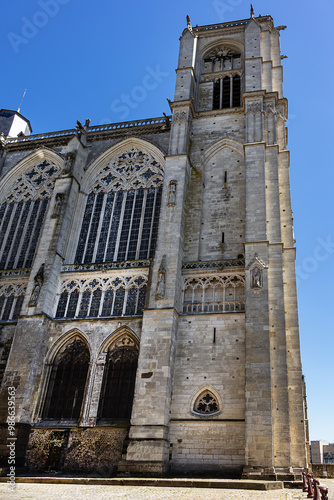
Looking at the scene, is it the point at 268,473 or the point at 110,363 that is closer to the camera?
the point at 268,473

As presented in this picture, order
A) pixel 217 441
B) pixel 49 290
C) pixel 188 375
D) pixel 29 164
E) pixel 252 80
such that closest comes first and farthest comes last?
1. pixel 217 441
2. pixel 188 375
3. pixel 49 290
4. pixel 252 80
5. pixel 29 164

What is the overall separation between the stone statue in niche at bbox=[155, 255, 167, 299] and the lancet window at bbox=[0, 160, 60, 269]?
766 cm

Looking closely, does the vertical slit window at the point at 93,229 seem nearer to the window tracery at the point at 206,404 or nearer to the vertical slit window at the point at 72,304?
the vertical slit window at the point at 72,304

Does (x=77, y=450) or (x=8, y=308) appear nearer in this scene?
(x=77, y=450)

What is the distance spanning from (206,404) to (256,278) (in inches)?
202

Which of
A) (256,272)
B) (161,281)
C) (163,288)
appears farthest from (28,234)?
Answer: (256,272)

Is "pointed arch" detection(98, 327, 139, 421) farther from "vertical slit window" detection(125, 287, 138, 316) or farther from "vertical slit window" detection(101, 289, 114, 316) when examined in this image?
"vertical slit window" detection(101, 289, 114, 316)

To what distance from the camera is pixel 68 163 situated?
24.3 metres

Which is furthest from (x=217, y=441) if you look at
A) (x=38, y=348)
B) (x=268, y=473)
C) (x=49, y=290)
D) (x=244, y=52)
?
(x=244, y=52)

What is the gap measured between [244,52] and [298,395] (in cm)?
2046

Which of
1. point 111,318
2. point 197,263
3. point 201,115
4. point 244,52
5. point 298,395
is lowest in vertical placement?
point 298,395

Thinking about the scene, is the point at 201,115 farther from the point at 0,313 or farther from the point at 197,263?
the point at 0,313

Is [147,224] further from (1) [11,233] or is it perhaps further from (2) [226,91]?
(2) [226,91]

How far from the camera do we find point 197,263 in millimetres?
19891
